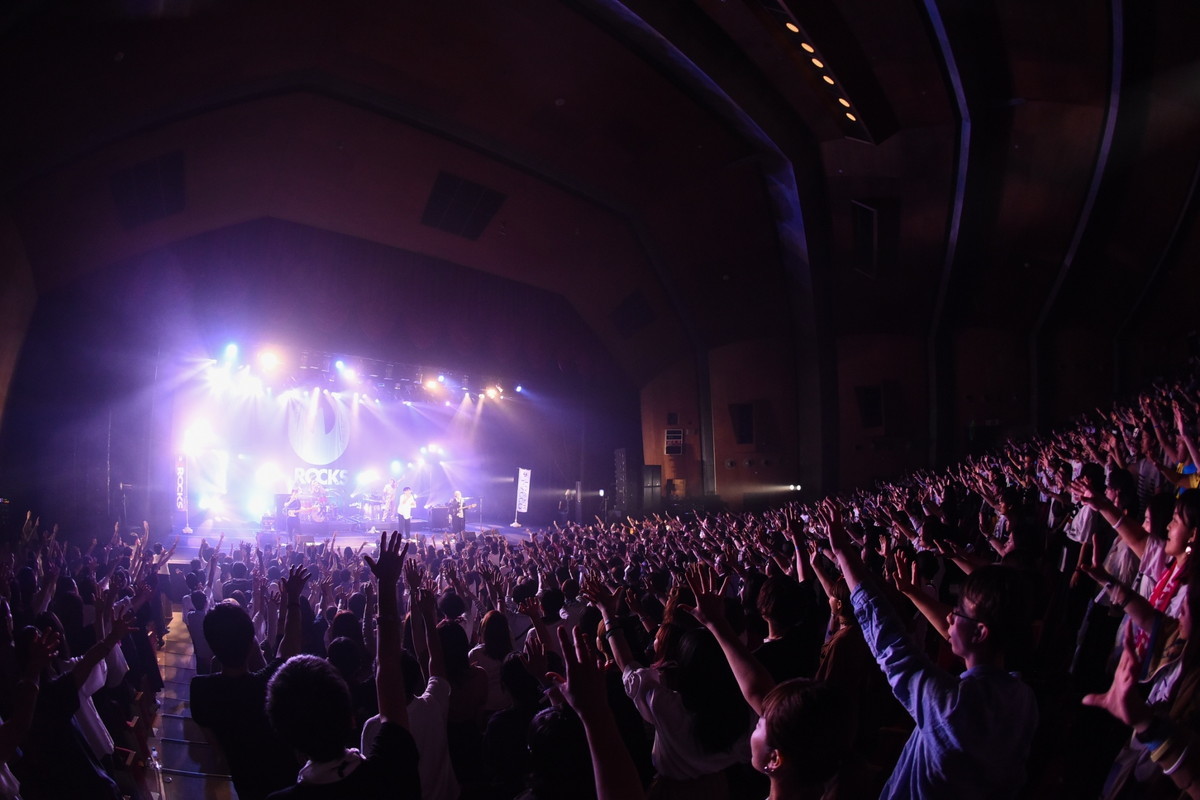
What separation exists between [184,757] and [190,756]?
64 millimetres

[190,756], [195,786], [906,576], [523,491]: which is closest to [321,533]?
→ [523,491]

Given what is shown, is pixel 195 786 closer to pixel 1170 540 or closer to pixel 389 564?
pixel 389 564

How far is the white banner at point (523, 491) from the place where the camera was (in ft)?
78.2

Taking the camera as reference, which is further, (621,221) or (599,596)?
(621,221)

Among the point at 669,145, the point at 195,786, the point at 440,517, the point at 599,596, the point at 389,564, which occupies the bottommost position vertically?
the point at 195,786

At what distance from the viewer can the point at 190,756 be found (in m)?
6.15

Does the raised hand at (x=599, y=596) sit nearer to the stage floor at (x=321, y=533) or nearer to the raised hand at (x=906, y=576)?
the raised hand at (x=906, y=576)

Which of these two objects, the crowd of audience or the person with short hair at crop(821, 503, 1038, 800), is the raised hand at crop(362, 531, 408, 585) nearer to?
the crowd of audience

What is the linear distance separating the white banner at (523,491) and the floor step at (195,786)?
1807 cm

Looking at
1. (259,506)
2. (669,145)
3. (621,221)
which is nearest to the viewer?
(669,145)

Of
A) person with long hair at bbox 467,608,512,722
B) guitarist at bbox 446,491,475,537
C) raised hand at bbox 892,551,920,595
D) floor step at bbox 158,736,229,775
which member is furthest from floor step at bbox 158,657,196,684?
guitarist at bbox 446,491,475,537

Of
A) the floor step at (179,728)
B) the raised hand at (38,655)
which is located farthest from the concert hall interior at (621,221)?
the raised hand at (38,655)

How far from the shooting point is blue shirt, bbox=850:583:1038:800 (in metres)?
1.85

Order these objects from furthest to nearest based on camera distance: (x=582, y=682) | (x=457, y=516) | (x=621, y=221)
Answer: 1. (x=457, y=516)
2. (x=621, y=221)
3. (x=582, y=682)
